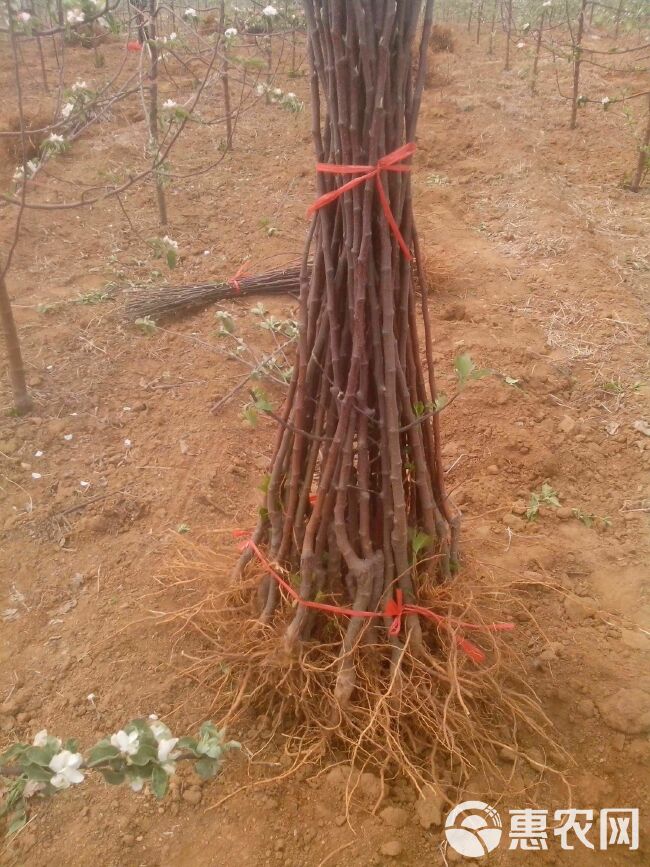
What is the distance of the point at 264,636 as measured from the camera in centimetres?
181

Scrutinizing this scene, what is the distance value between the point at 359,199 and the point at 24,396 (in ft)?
7.07

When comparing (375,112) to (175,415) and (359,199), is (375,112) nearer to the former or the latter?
(359,199)

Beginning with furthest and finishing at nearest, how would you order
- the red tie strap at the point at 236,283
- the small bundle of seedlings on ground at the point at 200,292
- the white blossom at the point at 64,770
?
the red tie strap at the point at 236,283 < the small bundle of seedlings on ground at the point at 200,292 < the white blossom at the point at 64,770

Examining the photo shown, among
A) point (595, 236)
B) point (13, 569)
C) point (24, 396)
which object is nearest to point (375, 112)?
point (13, 569)

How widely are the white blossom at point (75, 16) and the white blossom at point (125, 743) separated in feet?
7.71

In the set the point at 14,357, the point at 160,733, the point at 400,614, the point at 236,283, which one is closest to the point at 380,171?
the point at 400,614

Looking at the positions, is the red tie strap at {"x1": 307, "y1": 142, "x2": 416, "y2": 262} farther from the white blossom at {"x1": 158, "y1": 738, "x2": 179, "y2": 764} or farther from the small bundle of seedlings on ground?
the small bundle of seedlings on ground

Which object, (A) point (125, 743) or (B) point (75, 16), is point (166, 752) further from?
(B) point (75, 16)

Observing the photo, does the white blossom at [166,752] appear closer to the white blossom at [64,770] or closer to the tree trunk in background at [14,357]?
the white blossom at [64,770]

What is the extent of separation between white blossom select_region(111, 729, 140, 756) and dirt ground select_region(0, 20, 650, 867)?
570 millimetres

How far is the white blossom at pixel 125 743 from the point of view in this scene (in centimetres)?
110

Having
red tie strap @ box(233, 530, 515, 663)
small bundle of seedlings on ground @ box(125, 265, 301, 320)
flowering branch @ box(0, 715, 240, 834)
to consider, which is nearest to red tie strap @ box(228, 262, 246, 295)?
small bundle of seedlings on ground @ box(125, 265, 301, 320)

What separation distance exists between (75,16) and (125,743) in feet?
8.06

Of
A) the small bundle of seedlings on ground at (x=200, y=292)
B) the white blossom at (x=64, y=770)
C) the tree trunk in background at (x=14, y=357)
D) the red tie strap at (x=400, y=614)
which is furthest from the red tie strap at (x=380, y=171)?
the small bundle of seedlings on ground at (x=200, y=292)
